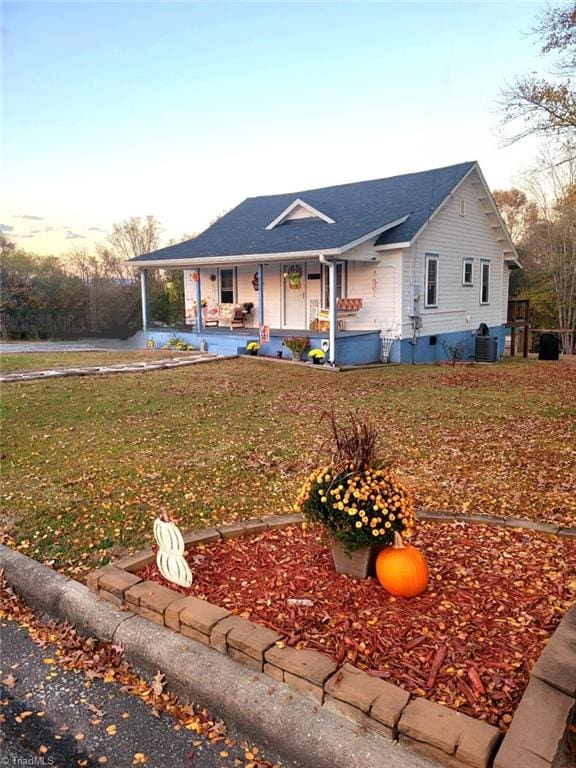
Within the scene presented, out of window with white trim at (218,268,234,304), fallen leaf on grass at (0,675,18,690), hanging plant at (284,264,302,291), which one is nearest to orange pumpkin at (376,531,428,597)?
fallen leaf on grass at (0,675,18,690)

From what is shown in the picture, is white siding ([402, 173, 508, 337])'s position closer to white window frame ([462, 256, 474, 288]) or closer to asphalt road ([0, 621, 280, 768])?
white window frame ([462, 256, 474, 288])

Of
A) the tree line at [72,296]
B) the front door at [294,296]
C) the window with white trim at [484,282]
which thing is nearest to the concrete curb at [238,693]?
the front door at [294,296]

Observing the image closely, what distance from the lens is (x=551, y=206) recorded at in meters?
26.0

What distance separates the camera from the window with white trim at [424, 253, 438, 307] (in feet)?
54.7

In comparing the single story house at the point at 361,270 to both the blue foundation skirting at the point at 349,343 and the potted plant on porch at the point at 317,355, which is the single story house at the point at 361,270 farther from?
the potted plant on porch at the point at 317,355

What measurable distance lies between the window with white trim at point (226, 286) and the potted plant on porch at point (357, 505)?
1728 cm

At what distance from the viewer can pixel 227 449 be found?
631 cm

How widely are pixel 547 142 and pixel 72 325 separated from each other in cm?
1948

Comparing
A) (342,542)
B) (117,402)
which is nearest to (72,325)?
(117,402)

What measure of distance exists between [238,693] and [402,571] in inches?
39.7

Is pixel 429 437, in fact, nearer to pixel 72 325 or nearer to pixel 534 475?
pixel 534 475

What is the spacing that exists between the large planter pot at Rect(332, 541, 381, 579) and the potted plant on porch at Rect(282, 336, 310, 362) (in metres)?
11.7

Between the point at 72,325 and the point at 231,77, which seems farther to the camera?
the point at 72,325

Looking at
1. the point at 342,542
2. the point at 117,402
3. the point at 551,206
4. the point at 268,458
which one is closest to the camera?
the point at 342,542
